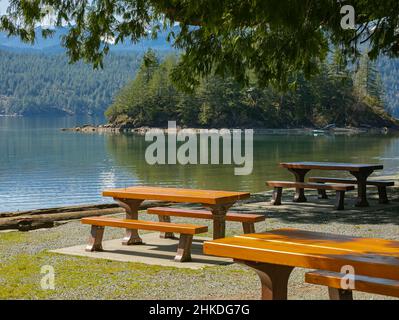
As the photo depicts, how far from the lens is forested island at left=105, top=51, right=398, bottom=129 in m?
125

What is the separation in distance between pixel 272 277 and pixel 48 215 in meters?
9.25

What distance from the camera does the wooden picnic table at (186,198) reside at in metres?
9.70

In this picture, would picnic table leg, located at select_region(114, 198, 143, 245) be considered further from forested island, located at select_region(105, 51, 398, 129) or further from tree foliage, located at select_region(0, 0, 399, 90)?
forested island, located at select_region(105, 51, 398, 129)

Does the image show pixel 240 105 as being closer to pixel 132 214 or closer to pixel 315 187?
pixel 315 187

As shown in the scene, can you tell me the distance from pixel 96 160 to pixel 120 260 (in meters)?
43.9

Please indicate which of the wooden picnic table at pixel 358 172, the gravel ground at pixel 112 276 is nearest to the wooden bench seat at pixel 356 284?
the gravel ground at pixel 112 276

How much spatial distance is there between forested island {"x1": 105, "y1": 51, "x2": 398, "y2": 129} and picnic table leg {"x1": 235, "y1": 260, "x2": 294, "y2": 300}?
379ft

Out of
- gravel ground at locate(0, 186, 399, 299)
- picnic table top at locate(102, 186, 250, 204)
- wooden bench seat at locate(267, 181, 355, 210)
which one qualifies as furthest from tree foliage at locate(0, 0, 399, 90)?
gravel ground at locate(0, 186, 399, 299)

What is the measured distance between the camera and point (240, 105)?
12575 centimetres

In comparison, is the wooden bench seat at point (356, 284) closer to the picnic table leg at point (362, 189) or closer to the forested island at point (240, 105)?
the picnic table leg at point (362, 189)

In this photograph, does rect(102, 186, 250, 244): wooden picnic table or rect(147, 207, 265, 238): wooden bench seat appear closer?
rect(102, 186, 250, 244): wooden picnic table

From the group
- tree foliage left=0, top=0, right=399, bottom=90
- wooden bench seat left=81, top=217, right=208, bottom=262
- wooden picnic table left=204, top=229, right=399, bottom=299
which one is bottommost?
wooden bench seat left=81, top=217, right=208, bottom=262

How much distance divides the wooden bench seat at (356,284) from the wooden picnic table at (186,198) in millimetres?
4404
